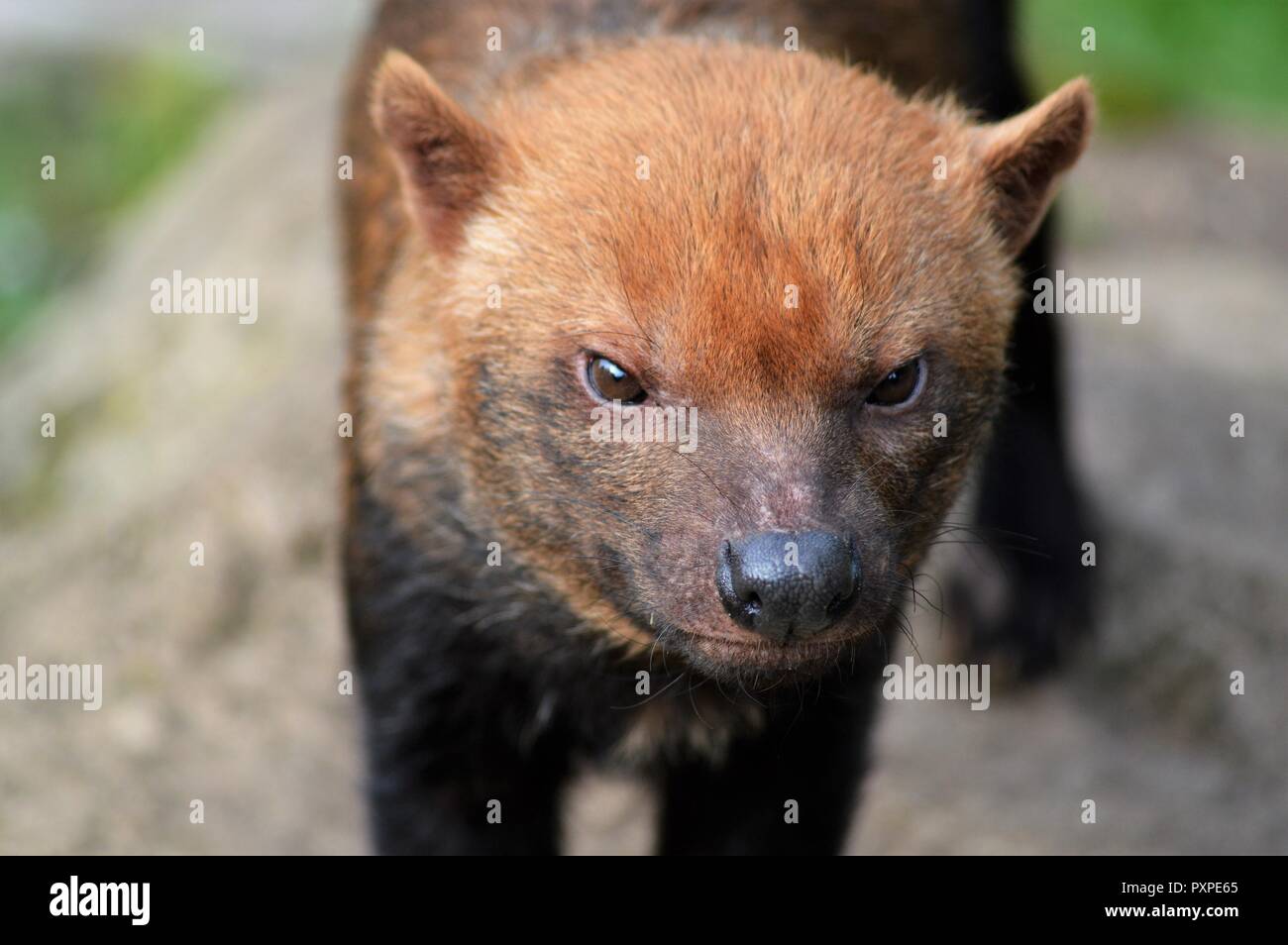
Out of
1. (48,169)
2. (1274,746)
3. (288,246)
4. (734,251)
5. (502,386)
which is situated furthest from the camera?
(48,169)

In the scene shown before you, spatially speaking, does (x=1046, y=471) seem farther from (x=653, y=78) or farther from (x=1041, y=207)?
(x=653, y=78)

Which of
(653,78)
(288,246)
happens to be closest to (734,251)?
(653,78)

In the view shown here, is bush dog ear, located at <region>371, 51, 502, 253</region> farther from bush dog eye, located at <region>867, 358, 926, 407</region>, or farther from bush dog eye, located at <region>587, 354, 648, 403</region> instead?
bush dog eye, located at <region>867, 358, 926, 407</region>
